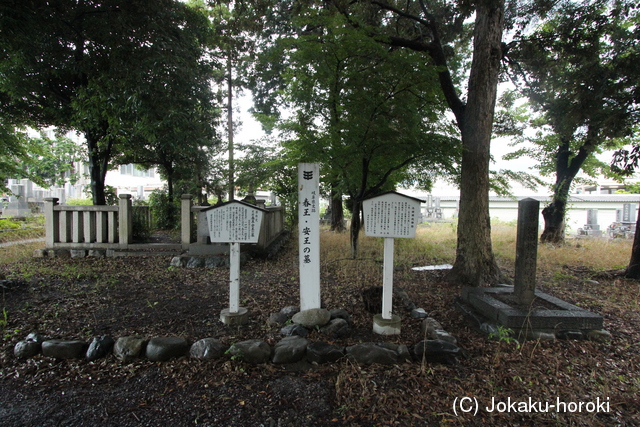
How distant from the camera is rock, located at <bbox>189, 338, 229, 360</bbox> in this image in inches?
114

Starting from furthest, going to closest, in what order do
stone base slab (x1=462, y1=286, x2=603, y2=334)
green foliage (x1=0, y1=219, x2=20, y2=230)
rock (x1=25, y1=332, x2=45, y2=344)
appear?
green foliage (x1=0, y1=219, x2=20, y2=230) → stone base slab (x1=462, y1=286, x2=603, y2=334) → rock (x1=25, y1=332, x2=45, y2=344)

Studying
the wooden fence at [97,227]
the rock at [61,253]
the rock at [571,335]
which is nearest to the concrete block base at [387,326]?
the rock at [571,335]

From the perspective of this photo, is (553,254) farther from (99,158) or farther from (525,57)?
(99,158)

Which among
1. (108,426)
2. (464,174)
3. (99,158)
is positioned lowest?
(108,426)

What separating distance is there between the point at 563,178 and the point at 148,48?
12210 millimetres

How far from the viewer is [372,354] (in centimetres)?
288

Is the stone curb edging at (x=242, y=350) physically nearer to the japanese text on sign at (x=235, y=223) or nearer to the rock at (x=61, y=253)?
the japanese text on sign at (x=235, y=223)

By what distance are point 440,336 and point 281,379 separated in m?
1.72

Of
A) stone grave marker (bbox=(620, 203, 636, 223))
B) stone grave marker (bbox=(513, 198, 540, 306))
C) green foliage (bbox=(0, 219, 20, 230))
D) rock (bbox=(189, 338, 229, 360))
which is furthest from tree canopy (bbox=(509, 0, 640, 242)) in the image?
green foliage (bbox=(0, 219, 20, 230))

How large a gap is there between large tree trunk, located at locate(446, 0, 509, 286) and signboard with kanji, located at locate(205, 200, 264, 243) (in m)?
3.85

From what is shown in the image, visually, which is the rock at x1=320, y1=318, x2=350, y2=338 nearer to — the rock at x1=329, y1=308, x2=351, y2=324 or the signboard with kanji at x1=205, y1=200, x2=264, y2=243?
the rock at x1=329, y1=308, x2=351, y2=324

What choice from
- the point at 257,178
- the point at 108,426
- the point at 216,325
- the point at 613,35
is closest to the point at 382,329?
the point at 216,325

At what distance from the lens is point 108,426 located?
6.93 ft

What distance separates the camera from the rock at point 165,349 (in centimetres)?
288
